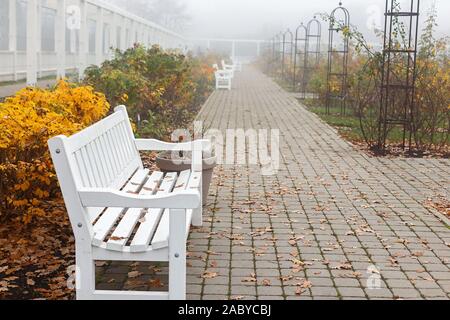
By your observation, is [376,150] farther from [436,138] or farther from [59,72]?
[59,72]

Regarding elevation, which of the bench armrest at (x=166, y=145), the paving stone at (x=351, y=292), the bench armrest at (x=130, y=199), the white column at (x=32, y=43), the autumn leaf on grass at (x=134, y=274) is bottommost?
the autumn leaf on grass at (x=134, y=274)

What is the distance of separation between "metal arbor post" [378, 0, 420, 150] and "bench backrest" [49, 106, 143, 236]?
18.0 feet

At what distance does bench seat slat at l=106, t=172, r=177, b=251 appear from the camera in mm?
3879

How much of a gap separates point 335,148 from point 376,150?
79 cm

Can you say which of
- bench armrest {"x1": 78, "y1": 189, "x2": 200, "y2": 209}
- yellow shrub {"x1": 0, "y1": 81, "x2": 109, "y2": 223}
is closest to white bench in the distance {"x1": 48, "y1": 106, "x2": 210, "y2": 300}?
bench armrest {"x1": 78, "y1": 189, "x2": 200, "y2": 209}

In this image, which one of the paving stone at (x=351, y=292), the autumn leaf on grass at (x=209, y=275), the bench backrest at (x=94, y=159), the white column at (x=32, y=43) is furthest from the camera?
the white column at (x=32, y=43)

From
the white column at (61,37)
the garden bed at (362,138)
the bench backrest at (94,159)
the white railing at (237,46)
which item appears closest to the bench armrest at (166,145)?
the bench backrest at (94,159)

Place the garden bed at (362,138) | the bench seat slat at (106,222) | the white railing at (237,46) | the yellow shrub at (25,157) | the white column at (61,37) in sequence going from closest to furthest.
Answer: the bench seat slat at (106,222), the yellow shrub at (25,157), the garden bed at (362,138), the white column at (61,37), the white railing at (237,46)

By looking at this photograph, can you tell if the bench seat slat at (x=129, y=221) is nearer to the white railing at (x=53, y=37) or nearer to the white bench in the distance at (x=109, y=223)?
the white bench in the distance at (x=109, y=223)

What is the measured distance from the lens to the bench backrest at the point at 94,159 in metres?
3.78

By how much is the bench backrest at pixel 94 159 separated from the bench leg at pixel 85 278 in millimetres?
223

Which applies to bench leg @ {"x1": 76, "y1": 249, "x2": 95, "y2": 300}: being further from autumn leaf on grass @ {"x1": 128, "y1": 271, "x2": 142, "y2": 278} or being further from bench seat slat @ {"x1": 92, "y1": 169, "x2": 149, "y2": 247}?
autumn leaf on grass @ {"x1": 128, "y1": 271, "x2": 142, "y2": 278}

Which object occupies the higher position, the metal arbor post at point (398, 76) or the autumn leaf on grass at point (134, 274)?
the metal arbor post at point (398, 76)

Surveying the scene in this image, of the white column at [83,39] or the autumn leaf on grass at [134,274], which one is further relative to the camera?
the white column at [83,39]
